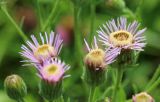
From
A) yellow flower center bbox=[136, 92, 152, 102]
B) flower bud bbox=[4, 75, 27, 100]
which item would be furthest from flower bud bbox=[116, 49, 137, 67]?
flower bud bbox=[4, 75, 27, 100]

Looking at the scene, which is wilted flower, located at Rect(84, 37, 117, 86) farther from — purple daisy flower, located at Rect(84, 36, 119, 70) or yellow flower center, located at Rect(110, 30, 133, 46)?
yellow flower center, located at Rect(110, 30, 133, 46)

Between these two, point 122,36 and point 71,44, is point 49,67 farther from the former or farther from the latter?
point 71,44

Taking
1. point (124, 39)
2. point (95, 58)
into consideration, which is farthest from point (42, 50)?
point (124, 39)

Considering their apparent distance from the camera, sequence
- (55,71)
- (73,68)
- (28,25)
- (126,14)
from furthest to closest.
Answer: (28,25) < (73,68) < (126,14) < (55,71)

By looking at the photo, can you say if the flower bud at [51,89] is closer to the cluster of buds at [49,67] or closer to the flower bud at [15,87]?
the cluster of buds at [49,67]

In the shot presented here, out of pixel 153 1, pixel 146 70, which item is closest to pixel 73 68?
pixel 146 70

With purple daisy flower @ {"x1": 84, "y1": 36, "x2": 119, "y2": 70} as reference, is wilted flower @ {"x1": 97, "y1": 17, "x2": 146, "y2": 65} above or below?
above

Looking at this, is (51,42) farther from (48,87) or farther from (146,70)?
(146,70)
